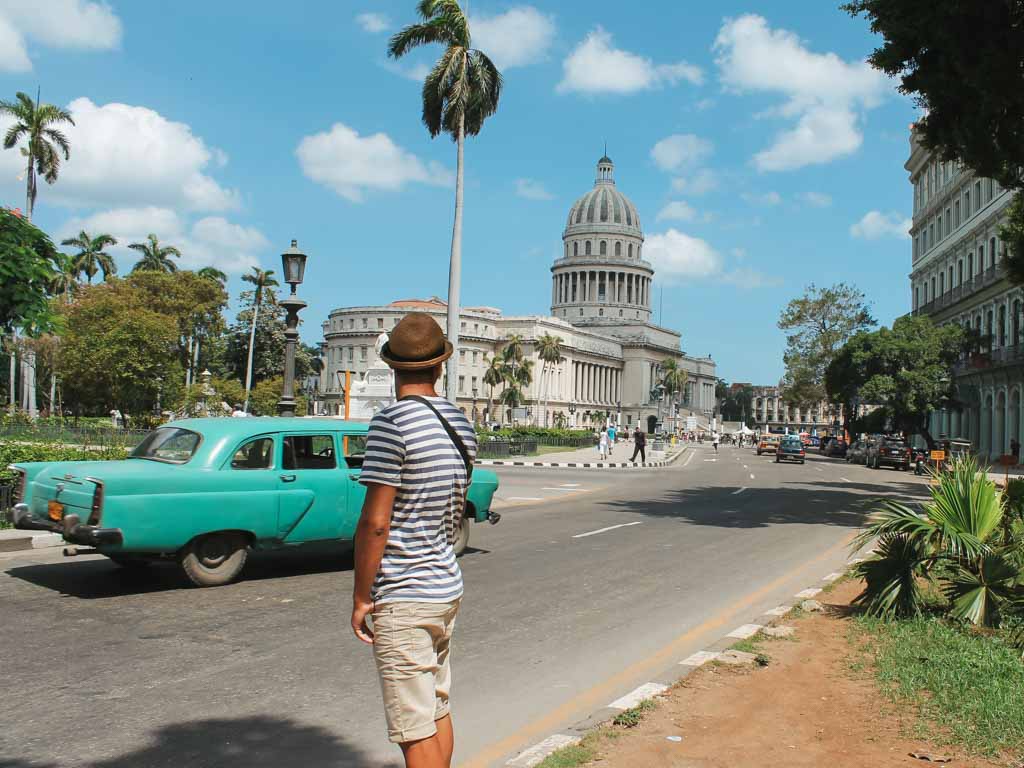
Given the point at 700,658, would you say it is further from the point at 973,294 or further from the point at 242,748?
the point at 973,294

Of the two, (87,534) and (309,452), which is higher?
(309,452)

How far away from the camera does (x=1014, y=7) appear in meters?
14.8

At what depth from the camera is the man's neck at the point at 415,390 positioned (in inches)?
133

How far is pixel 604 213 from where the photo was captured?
149m

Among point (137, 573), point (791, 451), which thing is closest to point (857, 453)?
point (791, 451)

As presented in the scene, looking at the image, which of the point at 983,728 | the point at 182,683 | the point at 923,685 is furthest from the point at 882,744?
the point at 182,683

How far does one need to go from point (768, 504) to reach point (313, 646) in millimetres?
15483

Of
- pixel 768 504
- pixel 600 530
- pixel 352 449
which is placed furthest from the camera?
pixel 768 504

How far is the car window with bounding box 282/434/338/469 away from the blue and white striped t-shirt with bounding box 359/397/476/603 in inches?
236

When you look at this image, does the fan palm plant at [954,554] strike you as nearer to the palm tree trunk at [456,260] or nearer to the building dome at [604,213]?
the palm tree trunk at [456,260]

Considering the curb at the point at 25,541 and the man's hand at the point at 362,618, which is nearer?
the man's hand at the point at 362,618

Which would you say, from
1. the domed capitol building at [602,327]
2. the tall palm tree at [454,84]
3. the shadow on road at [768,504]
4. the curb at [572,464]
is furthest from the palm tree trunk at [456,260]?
the domed capitol building at [602,327]

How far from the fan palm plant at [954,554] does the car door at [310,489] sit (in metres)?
4.88

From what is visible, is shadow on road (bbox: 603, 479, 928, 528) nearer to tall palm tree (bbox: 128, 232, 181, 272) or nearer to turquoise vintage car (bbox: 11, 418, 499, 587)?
turquoise vintage car (bbox: 11, 418, 499, 587)
